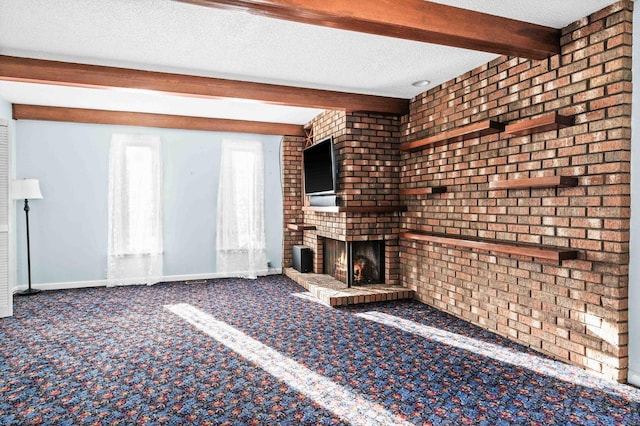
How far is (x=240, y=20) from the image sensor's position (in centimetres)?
273

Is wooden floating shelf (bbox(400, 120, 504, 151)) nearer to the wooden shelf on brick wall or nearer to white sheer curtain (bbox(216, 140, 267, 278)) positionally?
the wooden shelf on brick wall

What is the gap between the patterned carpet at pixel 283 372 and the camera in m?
2.17

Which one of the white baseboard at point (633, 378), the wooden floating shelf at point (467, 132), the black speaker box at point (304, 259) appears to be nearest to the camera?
the white baseboard at point (633, 378)

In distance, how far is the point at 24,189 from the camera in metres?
4.88

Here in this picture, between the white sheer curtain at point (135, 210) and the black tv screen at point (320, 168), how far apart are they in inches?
88.2

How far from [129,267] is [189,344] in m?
2.94

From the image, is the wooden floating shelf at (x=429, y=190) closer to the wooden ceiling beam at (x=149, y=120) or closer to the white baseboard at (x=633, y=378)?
the white baseboard at (x=633, y=378)

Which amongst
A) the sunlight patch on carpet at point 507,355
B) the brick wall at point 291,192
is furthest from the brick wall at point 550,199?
the brick wall at point 291,192

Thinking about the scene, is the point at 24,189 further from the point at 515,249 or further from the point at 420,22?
the point at 515,249

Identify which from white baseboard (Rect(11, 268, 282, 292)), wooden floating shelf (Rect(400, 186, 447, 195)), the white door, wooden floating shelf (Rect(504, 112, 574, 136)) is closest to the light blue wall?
white baseboard (Rect(11, 268, 282, 292))

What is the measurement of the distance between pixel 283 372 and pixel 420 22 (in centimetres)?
251

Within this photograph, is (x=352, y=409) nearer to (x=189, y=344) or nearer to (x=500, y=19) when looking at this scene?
(x=189, y=344)

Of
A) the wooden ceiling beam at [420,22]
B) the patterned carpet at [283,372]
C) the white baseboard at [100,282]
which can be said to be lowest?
the patterned carpet at [283,372]

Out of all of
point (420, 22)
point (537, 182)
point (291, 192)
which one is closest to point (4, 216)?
point (291, 192)
